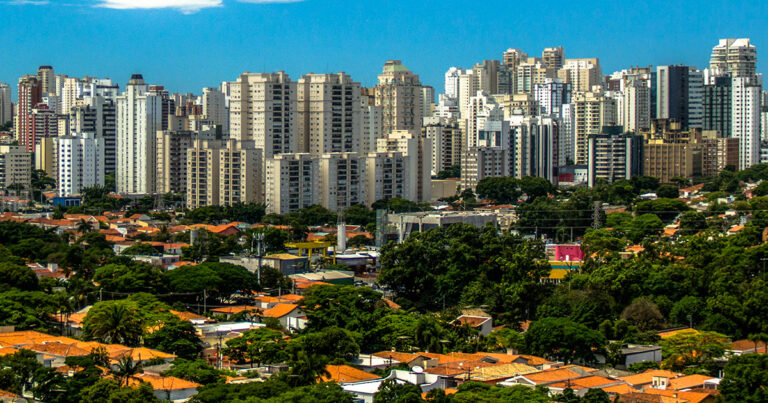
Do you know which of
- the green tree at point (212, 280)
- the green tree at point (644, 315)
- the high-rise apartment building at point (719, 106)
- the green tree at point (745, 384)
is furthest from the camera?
the high-rise apartment building at point (719, 106)

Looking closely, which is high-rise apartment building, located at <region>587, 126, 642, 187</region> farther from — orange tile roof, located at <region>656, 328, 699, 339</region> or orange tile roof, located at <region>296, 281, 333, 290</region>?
orange tile roof, located at <region>656, 328, 699, 339</region>

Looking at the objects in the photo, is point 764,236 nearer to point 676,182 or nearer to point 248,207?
point 248,207

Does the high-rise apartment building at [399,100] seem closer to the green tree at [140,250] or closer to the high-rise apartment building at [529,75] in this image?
the high-rise apartment building at [529,75]

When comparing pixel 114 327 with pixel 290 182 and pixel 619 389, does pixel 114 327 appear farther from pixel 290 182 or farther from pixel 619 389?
pixel 290 182

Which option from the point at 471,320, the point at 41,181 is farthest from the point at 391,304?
the point at 41,181

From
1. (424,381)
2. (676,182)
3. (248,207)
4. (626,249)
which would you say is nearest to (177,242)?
(248,207)

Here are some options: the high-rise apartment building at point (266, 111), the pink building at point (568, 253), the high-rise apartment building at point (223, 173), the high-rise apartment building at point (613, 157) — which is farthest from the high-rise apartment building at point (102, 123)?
the pink building at point (568, 253)

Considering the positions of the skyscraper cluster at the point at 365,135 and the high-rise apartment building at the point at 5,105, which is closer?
the skyscraper cluster at the point at 365,135
